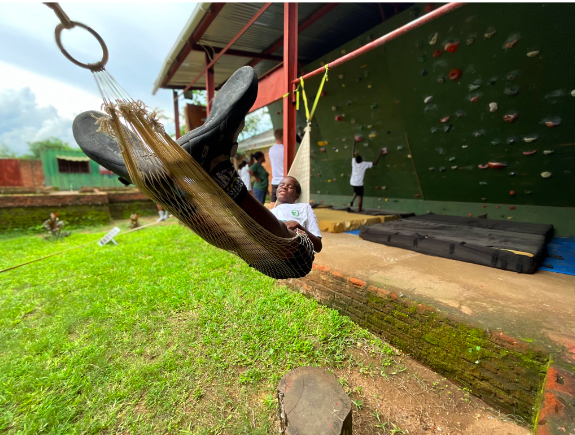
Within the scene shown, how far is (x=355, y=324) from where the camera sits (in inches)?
74.0

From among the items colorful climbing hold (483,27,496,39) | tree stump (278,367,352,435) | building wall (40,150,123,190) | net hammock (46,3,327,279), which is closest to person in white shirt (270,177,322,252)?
net hammock (46,3,327,279)

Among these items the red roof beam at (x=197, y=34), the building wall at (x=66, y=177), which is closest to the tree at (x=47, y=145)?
the building wall at (x=66, y=177)

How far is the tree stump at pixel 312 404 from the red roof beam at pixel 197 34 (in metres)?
4.06

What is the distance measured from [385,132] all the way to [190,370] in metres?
4.02

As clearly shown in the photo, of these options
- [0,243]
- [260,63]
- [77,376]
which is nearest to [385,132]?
[260,63]

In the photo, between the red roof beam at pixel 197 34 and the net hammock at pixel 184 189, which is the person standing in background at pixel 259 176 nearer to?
the red roof beam at pixel 197 34

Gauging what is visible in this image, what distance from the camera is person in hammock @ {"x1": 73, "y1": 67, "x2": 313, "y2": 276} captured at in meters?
0.72

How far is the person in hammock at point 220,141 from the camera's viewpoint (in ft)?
2.37

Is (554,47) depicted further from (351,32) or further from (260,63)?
(260,63)

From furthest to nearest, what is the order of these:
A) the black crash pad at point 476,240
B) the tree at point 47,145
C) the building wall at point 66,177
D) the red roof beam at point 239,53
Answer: the tree at point 47,145, the building wall at point 66,177, the red roof beam at point 239,53, the black crash pad at point 476,240

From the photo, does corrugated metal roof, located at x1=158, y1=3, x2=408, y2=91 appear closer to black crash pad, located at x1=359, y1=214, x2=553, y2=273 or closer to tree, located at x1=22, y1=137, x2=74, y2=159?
black crash pad, located at x1=359, y1=214, x2=553, y2=273

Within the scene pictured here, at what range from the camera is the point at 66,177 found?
15172mm

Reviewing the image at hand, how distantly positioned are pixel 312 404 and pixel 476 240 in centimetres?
209

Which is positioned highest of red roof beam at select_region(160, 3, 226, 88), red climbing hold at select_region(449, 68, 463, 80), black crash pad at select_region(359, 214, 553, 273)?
red roof beam at select_region(160, 3, 226, 88)
